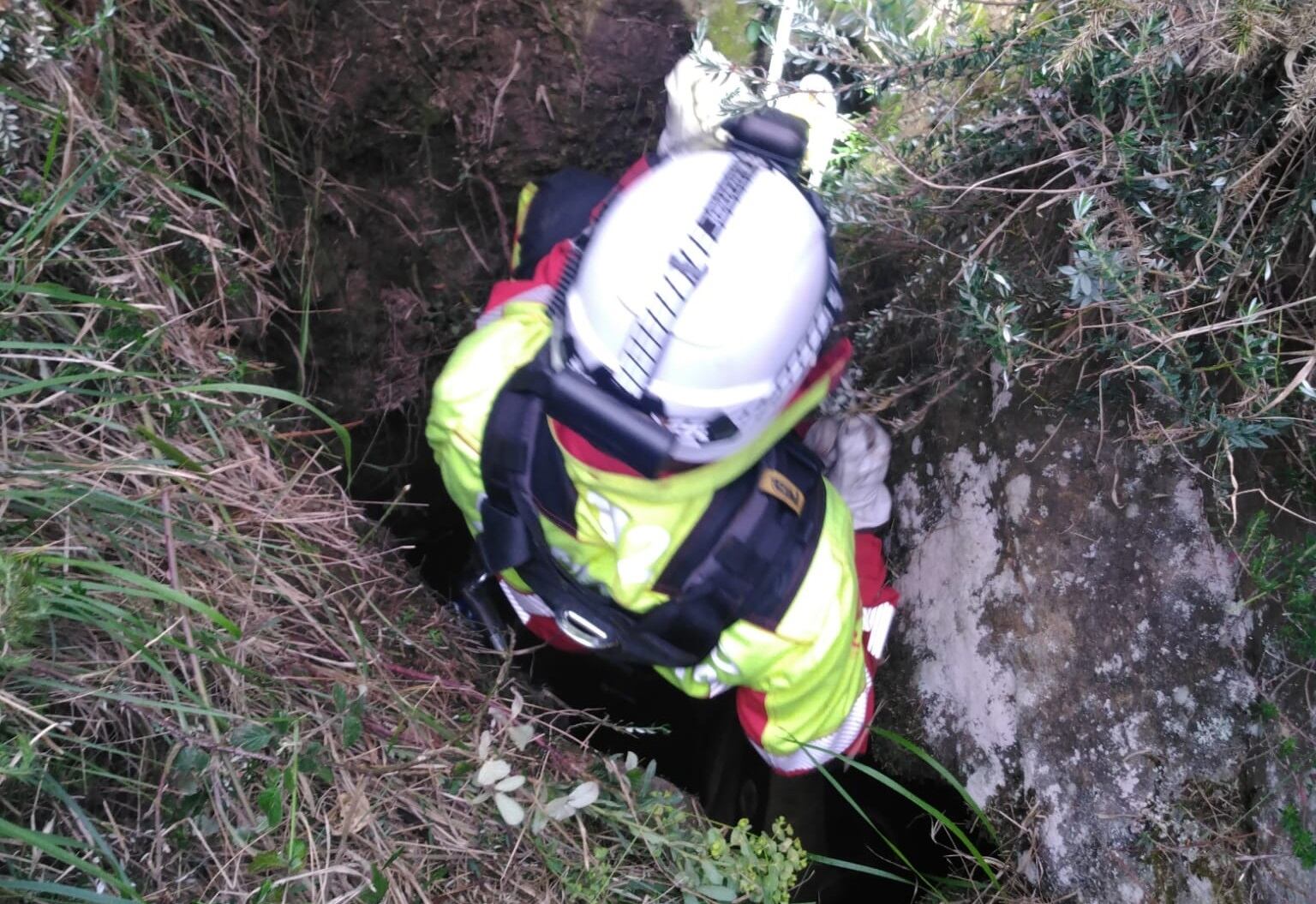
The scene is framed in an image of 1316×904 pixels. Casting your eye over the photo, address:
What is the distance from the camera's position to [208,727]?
4.58 ft

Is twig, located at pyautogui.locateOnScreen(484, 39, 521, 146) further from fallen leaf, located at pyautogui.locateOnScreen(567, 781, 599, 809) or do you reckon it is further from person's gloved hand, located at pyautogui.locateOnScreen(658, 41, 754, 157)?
fallen leaf, located at pyautogui.locateOnScreen(567, 781, 599, 809)

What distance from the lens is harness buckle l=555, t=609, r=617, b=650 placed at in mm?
1738

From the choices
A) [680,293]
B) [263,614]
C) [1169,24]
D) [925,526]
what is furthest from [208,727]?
[1169,24]

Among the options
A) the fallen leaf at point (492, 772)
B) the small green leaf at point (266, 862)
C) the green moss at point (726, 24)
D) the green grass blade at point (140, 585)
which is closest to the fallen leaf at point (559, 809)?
the fallen leaf at point (492, 772)

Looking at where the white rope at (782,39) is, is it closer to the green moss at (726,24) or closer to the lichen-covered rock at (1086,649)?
the green moss at (726,24)

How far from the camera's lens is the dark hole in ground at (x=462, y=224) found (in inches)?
87.1

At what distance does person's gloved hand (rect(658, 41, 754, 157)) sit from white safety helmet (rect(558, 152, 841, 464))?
463mm

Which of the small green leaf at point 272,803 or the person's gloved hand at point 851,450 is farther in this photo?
the person's gloved hand at point 851,450

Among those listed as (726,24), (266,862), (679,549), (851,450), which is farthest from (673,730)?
(726,24)

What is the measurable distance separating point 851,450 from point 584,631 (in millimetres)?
802

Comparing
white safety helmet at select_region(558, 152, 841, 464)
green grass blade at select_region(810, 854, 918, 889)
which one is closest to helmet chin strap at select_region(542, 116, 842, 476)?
white safety helmet at select_region(558, 152, 841, 464)

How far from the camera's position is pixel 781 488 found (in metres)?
1.66

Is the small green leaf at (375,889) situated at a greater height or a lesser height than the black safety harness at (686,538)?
lesser

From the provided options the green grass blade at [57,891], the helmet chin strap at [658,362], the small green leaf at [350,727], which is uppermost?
the helmet chin strap at [658,362]
